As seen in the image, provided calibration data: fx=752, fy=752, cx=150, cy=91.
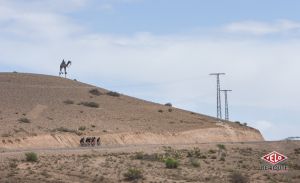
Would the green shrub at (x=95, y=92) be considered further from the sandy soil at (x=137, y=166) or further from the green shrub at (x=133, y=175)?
the green shrub at (x=133, y=175)

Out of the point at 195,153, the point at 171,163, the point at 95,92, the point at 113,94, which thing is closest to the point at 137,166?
the point at 171,163

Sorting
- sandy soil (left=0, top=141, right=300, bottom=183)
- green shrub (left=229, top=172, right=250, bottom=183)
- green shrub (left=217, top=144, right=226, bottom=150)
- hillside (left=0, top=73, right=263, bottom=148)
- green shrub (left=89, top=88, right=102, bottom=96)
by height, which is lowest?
green shrub (left=229, top=172, right=250, bottom=183)

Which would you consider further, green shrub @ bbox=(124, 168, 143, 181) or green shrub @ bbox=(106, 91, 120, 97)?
green shrub @ bbox=(106, 91, 120, 97)

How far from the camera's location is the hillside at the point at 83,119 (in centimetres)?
7731

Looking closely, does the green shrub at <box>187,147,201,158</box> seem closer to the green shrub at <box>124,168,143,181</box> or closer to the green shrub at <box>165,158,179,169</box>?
the green shrub at <box>165,158,179,169</box>

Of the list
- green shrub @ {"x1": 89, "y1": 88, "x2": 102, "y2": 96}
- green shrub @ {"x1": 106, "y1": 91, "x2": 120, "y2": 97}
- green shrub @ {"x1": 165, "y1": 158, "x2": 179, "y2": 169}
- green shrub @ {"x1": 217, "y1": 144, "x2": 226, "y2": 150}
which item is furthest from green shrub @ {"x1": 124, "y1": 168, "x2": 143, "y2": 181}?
green shrub @ {"x1": 106, "y1": 91, "x2": 120, "y2": 97}

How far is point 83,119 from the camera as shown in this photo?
93.1m

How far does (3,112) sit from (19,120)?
6901 millimetres

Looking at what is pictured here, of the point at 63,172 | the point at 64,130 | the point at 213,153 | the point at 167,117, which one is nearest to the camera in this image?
the point at 63,172

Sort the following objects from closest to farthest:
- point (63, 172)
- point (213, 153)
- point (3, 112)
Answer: point (63, 172) < point (213, 153) < point (3, 112)

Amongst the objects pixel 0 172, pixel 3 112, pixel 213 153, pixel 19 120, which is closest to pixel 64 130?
Result: pixel 19 120

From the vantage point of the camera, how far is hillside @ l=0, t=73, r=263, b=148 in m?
77.3

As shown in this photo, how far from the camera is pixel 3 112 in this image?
89.1 metres

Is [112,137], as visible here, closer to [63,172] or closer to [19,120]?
[19,120]
